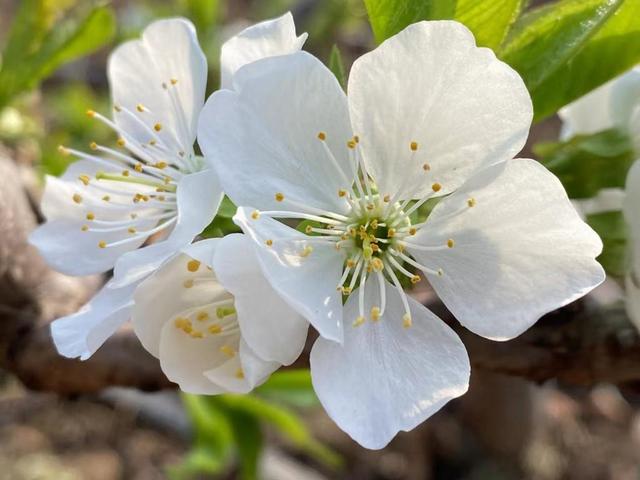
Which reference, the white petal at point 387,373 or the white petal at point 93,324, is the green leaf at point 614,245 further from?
the white petal at point 93,324

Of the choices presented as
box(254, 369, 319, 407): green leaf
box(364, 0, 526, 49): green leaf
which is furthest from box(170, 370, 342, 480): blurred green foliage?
box(364, 0, 526, 49): green leaf

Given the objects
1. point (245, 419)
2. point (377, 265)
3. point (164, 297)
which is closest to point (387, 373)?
point (377, 265)

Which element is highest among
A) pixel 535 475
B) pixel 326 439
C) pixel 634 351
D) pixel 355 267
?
pixel 355 267

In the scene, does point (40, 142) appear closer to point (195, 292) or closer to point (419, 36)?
point (195, 292)

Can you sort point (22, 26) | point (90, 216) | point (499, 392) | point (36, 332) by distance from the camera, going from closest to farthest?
point (90, 216) → point (36, 332) → point (22, 26) → point (499, 392)

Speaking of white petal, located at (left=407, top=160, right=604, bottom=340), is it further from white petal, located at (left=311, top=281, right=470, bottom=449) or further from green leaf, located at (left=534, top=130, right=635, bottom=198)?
green leaf, located at (left=534, top=130, right=635, bottom=198)

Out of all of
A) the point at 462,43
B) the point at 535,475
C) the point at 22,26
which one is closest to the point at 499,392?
the point at 535,475
